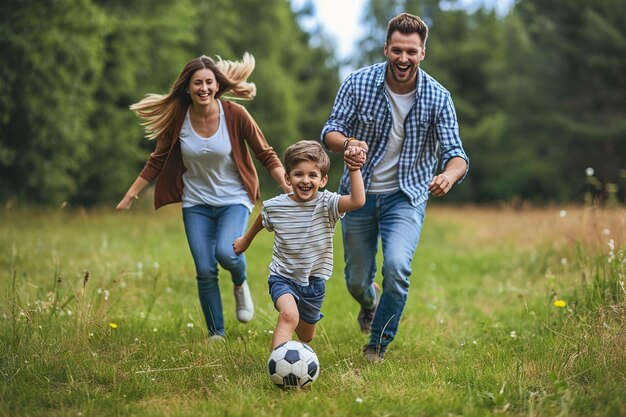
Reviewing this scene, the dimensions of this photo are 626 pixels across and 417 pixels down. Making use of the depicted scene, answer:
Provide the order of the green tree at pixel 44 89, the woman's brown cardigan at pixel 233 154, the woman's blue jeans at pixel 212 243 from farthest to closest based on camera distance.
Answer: the green tree at pixel 44 89
the woman's brown cardigan at pixel 233 154
the woman's blue jeans at pixel 212 243

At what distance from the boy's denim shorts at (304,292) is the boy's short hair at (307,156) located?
Answer: 724 mm

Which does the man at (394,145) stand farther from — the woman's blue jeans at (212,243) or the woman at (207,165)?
the woman's blue jeans at (212,243)

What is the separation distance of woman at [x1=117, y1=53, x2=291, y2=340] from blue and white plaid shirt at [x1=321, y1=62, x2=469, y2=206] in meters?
0.75

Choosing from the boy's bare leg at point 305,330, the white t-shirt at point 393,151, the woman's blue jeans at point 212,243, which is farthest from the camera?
the woman's blue jeans at point 212,243

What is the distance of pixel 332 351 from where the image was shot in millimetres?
5258

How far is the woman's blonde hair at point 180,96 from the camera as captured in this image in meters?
5.71

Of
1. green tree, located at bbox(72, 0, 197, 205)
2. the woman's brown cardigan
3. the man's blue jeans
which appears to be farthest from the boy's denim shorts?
green tree, located at bbox(72, 0, 197, 205)

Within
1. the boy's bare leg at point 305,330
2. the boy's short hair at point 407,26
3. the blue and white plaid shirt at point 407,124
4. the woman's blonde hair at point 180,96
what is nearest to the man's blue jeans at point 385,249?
the blue and white plaid shirt at point 407,124

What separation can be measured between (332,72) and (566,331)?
4163 centimetres

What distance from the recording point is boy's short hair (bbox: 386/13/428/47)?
16.3 feet

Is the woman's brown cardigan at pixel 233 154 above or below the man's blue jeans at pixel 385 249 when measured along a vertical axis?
above

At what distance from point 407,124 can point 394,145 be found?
0.60 ft

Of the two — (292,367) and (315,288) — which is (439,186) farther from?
(292,367)

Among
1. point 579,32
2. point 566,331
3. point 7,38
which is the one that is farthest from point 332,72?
point 566,331
